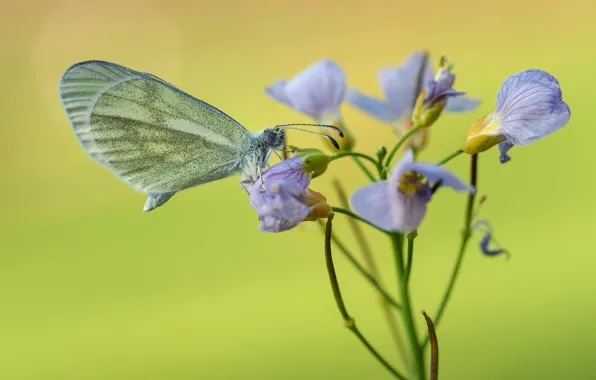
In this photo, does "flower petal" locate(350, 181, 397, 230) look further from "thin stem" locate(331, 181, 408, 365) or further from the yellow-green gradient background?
the yellow-green gradient background

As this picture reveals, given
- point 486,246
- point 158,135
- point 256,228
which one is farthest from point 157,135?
point 256,228

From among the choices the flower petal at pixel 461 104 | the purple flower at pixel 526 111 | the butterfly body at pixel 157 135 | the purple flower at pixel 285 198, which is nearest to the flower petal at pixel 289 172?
the purple flower at pixel 285 198

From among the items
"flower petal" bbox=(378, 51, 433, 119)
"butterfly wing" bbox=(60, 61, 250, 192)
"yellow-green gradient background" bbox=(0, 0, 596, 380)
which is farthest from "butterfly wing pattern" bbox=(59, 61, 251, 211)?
"yellow-green gradient background" bbox=(0, 0, 596, 380)

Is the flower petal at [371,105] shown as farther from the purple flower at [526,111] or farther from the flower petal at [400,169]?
the flower petal at [400,169]

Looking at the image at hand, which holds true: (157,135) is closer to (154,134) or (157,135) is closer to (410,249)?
(154,134)

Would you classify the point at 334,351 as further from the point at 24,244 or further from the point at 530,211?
the point at 24,244

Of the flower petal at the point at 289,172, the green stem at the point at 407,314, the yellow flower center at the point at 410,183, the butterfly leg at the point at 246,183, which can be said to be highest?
the butterfly leg at the point at 246,183
